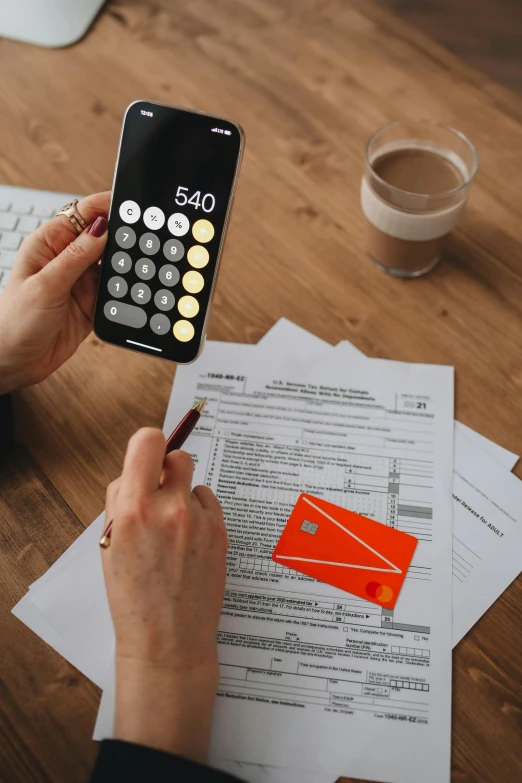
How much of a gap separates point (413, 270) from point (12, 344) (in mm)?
426

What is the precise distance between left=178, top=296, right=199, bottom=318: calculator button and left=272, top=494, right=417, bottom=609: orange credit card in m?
0.20

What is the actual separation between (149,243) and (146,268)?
24mm

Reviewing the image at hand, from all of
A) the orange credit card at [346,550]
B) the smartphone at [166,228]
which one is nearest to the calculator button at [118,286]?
the smartphone at [166,228]

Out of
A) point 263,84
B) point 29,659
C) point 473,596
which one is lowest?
point 29,659

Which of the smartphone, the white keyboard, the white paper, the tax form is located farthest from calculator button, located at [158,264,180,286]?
the white paper

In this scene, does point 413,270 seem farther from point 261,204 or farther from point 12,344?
point 12,344

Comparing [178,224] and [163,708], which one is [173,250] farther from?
[163,708]

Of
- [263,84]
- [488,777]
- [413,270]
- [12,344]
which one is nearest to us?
[488,777]

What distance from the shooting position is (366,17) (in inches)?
36.3

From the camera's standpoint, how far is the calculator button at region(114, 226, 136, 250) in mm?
625

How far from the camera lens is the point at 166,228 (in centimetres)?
62

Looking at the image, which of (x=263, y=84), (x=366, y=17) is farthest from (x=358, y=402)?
(x=366, y=17)

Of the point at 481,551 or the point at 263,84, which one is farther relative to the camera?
the point at 263,84

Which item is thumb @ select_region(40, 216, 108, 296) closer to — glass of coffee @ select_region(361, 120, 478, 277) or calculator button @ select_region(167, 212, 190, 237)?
calculator button @ select_region(167, 212, 190, 237)
